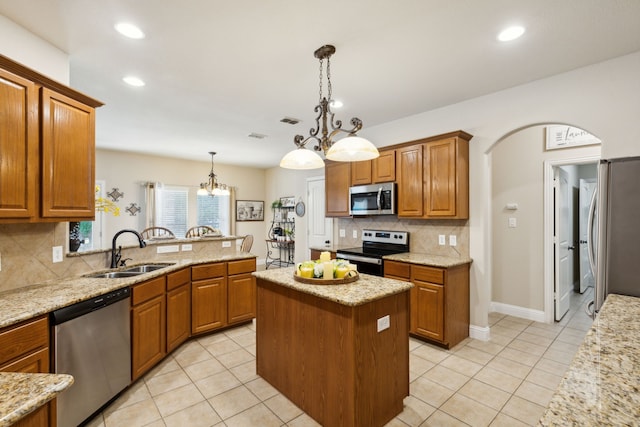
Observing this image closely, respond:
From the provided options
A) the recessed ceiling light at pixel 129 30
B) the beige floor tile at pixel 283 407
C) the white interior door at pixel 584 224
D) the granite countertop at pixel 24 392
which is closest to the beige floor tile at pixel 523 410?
the beige floor tile at pixel 283 407

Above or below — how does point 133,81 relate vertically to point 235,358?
above

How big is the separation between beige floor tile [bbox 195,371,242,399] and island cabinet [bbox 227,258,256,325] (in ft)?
3.38

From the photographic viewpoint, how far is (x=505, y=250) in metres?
4.25

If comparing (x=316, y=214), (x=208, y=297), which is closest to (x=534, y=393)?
(x=208, y=297)

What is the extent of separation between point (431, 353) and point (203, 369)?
227 centimetres

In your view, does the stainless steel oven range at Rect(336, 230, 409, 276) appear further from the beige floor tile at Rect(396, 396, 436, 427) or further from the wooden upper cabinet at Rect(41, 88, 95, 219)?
the wooden upper cabinet at Rect(41, 88, 95, 219)

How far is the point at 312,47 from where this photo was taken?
244cm

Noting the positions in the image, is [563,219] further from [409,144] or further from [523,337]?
[409,144]

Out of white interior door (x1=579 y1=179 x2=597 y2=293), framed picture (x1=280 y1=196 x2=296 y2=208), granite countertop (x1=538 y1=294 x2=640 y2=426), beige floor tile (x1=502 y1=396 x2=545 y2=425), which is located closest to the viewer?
granite countertop (x1=538 y1=294 x2=640 y2=426)

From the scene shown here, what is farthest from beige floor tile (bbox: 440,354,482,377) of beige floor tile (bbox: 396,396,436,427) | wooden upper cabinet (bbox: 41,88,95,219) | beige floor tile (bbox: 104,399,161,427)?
wooden upper cabinet (bbox: 41,88,95,219)

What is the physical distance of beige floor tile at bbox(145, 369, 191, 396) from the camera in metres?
2.48

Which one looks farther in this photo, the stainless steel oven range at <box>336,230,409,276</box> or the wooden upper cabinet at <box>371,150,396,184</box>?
the wooden upper cabinet at <box>371,150,396,184</box>

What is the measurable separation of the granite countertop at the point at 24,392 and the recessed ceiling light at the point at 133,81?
9.29 ft

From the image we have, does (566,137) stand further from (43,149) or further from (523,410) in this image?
(43,149)
